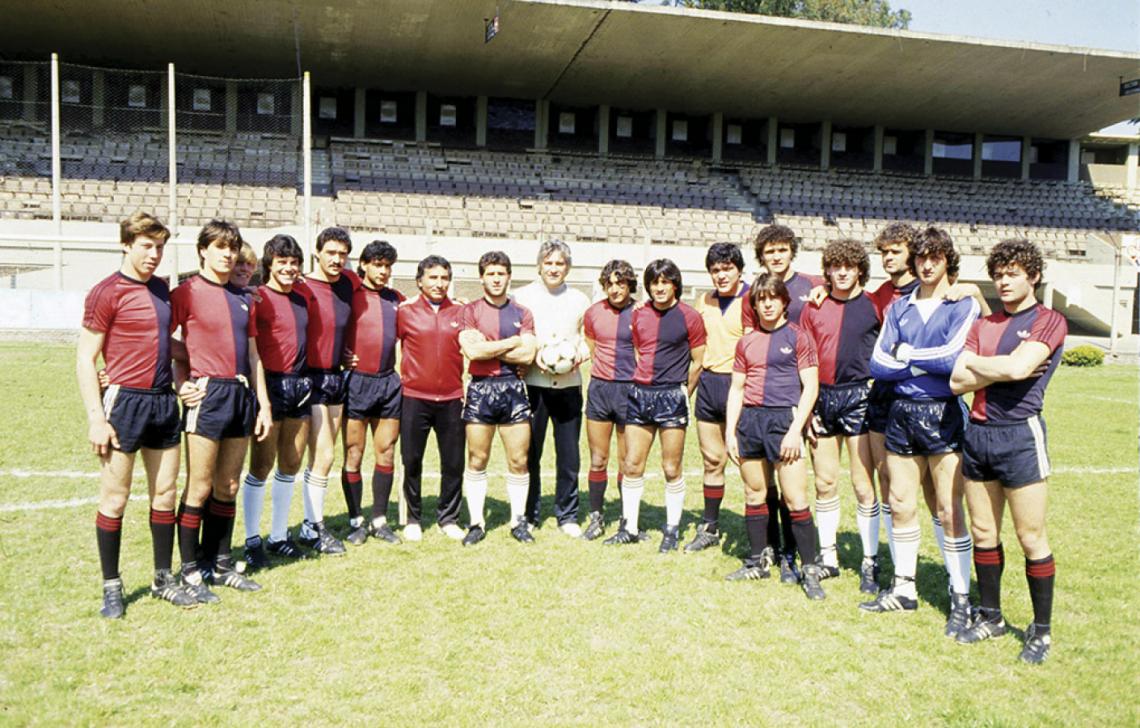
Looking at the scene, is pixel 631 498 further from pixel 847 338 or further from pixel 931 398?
pixel 931 398

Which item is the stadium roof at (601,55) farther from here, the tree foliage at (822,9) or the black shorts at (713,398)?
the black shorts at (713,398)

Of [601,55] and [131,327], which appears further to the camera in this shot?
[601,55]

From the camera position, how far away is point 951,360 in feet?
14.5

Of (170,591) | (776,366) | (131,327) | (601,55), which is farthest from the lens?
(601,55)

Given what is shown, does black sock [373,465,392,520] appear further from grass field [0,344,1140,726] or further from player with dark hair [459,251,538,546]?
player with dark hair [459,251,538,546]

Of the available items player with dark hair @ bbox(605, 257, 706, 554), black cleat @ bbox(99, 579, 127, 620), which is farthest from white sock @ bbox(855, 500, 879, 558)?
black cleat @ bbox(99, 579, 127, 620)

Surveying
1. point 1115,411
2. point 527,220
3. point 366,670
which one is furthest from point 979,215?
point 366,670

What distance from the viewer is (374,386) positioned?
5.96 meters

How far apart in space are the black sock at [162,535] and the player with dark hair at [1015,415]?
4339 mm

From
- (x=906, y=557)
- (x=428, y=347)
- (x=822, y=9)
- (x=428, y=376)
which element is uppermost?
(x=822, y=9)

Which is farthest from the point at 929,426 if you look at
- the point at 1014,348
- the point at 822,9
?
the point at 822,9

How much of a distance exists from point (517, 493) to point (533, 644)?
203cm

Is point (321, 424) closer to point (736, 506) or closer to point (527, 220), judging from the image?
point (736, 506)

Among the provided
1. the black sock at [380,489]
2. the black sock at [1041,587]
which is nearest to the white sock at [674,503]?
the black sock at [380,489]
